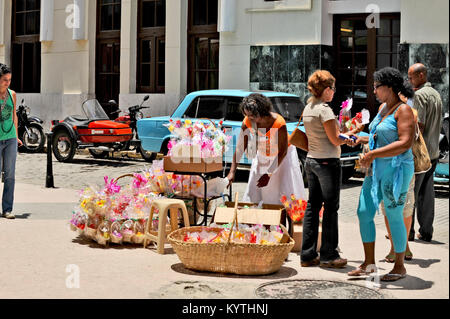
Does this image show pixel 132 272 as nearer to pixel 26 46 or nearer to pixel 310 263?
pixel 310 263

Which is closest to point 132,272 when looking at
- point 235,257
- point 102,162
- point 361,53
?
point 235,257

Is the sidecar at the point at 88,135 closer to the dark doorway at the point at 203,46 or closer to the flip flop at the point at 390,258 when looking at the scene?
the dark doorway at the point at 203,46

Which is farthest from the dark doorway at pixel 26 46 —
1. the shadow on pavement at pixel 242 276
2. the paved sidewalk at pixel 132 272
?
the shadow on pavement at pixel 242 276

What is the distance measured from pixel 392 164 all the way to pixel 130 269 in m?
2.48

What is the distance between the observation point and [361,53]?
20047 millimetres

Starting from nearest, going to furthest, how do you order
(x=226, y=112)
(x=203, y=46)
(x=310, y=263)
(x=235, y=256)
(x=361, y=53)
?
(x=235, y=256), (x=310, y=263), (x=226, y=112), (x=361, y=53), (x=203, y=46)

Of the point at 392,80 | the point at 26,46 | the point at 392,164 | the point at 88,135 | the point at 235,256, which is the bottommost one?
the point at 235,256

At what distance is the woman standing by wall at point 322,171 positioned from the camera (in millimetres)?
7188

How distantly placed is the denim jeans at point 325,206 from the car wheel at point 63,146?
12050mm

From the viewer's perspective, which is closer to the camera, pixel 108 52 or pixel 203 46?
pixel 203 46

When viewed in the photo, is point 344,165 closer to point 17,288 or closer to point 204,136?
point 204,136

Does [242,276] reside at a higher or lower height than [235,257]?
lower

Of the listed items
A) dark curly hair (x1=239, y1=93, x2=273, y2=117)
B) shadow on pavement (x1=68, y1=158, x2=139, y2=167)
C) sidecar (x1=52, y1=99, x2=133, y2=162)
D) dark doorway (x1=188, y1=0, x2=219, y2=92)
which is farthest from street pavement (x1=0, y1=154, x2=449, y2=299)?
dark doorway (x1=188, y1=0, x2=219, y2=92)

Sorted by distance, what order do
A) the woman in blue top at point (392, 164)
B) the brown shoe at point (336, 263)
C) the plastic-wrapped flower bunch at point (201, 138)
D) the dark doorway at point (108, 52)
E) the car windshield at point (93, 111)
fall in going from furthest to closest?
1. the dark doorway at point (108, 52)
2. the car windshield at point (93, 111)
3. the plastic-wrapped flower bunch at point (201, 138)
4. the brown shoe at point (336, 263)
5. the woman in blue top at point (392, 164)
